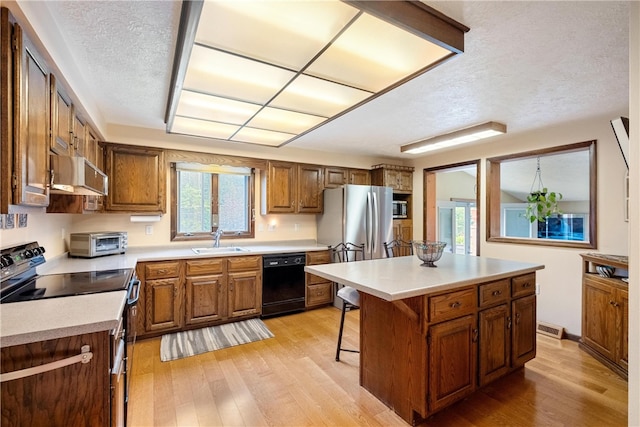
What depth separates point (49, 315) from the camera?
4.22ft

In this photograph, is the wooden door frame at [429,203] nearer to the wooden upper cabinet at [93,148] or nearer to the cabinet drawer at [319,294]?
the cabinet drawer at [319,294]

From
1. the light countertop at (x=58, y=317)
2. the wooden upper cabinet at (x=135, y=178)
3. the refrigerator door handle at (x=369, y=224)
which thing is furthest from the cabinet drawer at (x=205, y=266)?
the refrigerator door handle at (x=369, y=224)

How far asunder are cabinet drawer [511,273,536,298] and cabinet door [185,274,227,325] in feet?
9.46

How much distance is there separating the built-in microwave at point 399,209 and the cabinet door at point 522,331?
263 cm

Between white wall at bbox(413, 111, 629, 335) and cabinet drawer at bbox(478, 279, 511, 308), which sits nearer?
cabinet drawer at bbox(478, 279, 511, 308)

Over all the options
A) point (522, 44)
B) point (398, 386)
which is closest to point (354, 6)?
point (522, 44)

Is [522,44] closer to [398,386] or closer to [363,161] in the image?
[398,386]

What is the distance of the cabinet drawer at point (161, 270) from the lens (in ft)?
10.2

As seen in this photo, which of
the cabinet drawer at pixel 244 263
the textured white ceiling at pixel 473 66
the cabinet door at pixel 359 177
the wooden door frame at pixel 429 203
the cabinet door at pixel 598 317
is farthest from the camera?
the wooden door frame at pixel 429 203

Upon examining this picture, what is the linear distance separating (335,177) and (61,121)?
339cm

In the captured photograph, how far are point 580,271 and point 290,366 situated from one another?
3181 mm

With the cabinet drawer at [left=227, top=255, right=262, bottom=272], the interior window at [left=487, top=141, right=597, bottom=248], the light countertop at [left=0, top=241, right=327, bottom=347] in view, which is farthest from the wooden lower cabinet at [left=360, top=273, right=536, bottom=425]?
the cabinet drawer at [left=227, top=255, right=262, bottom=272]

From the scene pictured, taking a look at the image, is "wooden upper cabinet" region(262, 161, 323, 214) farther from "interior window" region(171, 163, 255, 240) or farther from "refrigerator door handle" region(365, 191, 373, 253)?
"refrigerator door handle" region(365, 191, 373, 253)

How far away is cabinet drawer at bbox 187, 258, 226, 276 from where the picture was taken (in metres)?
3.31
